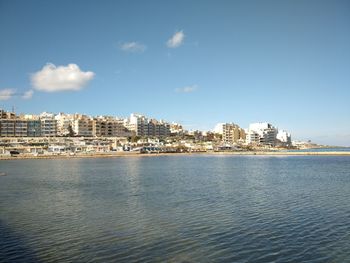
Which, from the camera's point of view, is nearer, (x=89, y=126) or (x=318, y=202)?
(x=318, y=202)

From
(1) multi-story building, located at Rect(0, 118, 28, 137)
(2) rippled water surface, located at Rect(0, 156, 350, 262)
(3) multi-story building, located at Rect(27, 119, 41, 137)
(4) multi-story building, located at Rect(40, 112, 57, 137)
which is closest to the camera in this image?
(2) rippled water surface, located at Rect(0, 156, 350, 262)

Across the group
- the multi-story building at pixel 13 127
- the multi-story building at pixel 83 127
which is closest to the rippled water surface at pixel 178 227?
the multi-story building at pixel 13 127

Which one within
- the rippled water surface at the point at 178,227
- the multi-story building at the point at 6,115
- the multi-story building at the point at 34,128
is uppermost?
the multi-story building at the point at 6,115

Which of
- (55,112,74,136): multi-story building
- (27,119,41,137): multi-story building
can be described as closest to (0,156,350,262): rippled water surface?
(27,119,41,137): multi-story building

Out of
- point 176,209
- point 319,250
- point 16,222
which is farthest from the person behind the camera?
point 176,209

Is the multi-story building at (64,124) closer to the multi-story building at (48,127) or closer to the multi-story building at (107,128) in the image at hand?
the multi-story building at (48,127)

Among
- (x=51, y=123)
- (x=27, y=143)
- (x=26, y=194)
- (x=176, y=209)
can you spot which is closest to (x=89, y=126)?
(x=51, y=123)

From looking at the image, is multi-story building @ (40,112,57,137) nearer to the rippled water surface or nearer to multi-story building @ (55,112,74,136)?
multi-story building @ (55,112,74,136)

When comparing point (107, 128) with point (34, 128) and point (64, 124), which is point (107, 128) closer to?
point (64, 124)

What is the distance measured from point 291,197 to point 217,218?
10809 mm

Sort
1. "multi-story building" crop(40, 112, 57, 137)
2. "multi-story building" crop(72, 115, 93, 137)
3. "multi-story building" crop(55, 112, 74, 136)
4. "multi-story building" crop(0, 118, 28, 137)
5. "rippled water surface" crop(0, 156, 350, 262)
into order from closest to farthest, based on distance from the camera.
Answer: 1. "rippled water surface" crop(0, 156, 350, 262)
2. "multi-story building" crop(0, 118, 28, 137)
3. "multi-story building" crop(40, 112, 57, 137)
4. "multi-story building" crop(72, 115, 93, 137)
5. "multi-story building" crop(55, 112, 74, 136)

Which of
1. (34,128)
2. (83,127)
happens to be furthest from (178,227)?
(83,127)

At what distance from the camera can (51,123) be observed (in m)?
168

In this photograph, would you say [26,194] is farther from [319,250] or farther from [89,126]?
[89,126]
